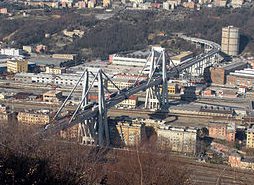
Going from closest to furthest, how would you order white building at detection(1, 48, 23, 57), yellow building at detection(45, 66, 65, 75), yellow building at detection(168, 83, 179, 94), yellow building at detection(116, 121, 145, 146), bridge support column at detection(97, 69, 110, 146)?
bridge support column at detection(97, 69, 110, 146), yellow building at detection(116, 121, 145, 146), yellow building at detection(168, 83, 179, 94), yellow building at detection(45, 66, 65, 75), white building at detection(1, 48, 23, 57)

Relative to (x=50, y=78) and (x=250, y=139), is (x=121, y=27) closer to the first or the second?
(x=50, y=78)

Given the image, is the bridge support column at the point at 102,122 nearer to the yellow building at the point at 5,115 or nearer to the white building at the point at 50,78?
the yellow building at the point at 5,115

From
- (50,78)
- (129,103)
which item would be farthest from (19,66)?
(129,103)

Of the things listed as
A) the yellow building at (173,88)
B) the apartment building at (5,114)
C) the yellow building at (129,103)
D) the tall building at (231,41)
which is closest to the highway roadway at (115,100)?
the yellow building at (173,88)

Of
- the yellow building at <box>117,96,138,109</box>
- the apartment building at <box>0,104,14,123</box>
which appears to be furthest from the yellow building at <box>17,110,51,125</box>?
the yellow building at <box>117,96,138,109</box>

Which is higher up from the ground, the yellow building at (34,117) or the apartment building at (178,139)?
the yellow building at (34,117)

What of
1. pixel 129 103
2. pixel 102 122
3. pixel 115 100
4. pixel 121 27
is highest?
pixel 121 27

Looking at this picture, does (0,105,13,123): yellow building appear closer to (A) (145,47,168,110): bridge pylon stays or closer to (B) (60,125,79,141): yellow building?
(B) (60,125,79,141): yellow building

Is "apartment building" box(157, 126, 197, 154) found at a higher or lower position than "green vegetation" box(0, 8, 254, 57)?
lower
